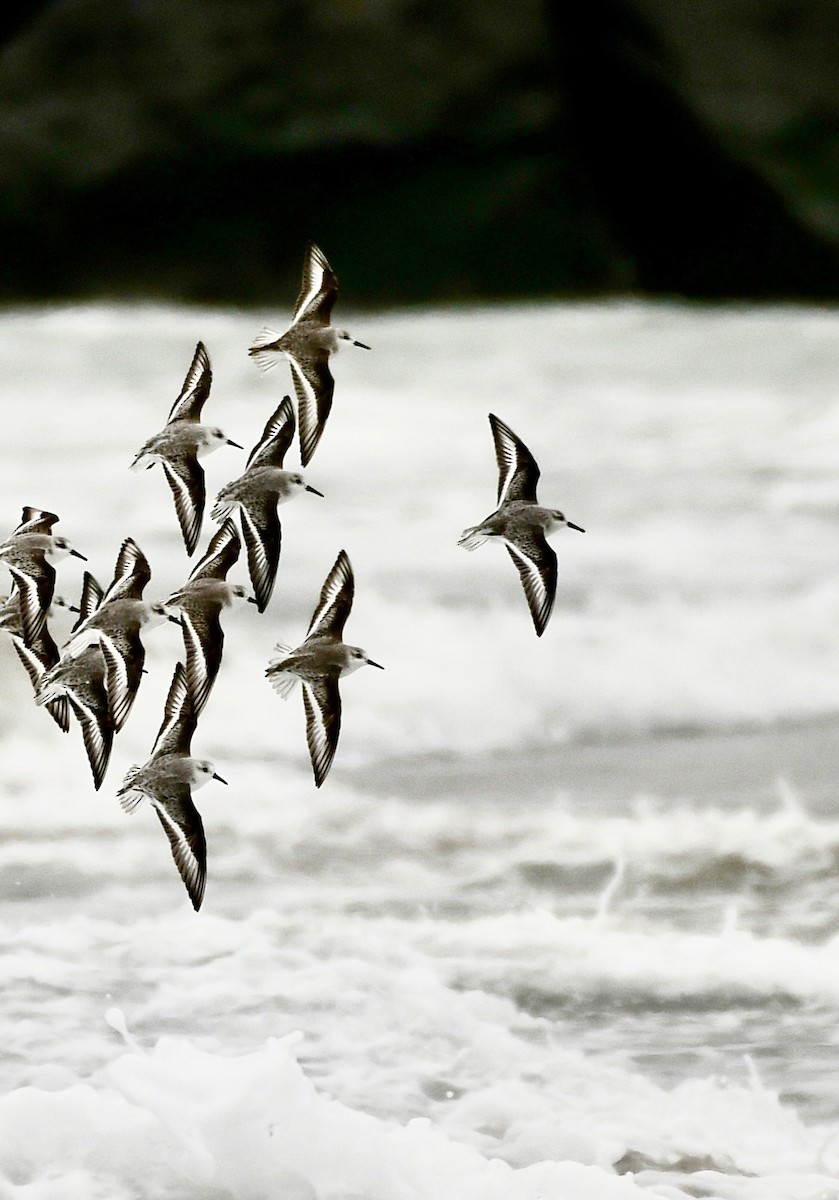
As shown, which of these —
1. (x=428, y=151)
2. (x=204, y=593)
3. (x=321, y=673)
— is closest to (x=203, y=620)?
(x=204, y=593)

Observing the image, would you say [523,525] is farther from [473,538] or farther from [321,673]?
[321,673]

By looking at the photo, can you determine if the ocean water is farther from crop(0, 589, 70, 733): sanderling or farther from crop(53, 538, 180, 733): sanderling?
crop(53, 538, 180, 733): sanderling

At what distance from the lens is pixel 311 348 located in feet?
5.47

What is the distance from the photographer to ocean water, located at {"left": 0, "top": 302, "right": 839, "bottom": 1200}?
5.82 ft

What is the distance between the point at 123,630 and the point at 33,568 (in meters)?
0.17

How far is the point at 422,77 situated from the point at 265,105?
28 centimetres

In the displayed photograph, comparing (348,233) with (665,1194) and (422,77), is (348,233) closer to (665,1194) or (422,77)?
(422,77)

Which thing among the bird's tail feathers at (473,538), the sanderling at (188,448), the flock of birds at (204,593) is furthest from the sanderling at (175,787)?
the bird's tail feathers at (473,538)

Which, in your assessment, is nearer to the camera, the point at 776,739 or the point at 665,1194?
the point at 665,1194

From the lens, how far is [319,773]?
5.20 feet

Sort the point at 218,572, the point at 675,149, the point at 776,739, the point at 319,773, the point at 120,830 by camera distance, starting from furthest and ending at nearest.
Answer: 1. the point at 675,149
2. the point at 776,739
3. the point at 120,830
4. the point at 218,572
5. the point at 319,773

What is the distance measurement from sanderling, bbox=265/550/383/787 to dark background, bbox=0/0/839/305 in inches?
50.9

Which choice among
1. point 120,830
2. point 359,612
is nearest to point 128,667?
point 120,830

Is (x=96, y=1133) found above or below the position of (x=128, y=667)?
below
